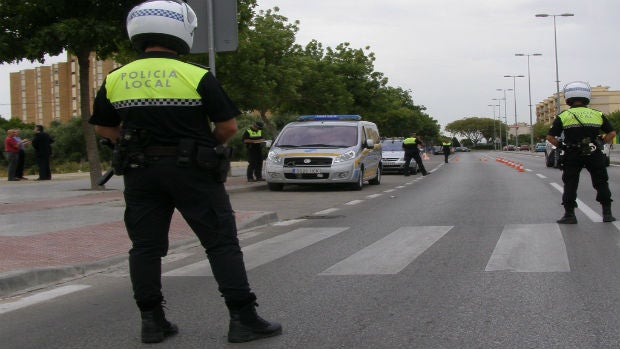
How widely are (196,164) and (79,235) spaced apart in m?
4.93

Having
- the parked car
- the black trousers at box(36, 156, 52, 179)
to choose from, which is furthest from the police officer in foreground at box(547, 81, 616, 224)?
the parked car

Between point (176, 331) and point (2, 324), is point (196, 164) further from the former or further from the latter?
point (2, 324)

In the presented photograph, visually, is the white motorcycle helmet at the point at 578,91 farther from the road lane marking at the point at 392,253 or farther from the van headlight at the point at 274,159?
the van headlight at the point at 274,159

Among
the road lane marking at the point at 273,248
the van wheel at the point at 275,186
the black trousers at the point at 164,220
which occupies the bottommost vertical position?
the road lane marking at the point at 273,248

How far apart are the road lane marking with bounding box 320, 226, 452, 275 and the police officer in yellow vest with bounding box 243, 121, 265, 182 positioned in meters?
10.4

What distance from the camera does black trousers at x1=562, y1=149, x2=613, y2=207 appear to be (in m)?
8.62

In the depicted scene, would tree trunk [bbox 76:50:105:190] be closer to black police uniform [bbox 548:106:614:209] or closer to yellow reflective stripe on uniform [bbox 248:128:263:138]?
yellow reflective stripe on uniform [bbox 248:128:263:138]

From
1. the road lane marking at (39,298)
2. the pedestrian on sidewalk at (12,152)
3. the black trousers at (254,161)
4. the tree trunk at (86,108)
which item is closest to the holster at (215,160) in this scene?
the road lane marking at (39,298)

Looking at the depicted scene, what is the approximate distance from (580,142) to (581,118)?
33 centimetres

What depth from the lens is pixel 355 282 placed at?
17.6 ft

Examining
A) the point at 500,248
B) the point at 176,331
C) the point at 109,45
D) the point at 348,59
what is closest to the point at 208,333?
the point at 176,331

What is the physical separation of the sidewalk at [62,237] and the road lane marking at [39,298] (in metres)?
0.24

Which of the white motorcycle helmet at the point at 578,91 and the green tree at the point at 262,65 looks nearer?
the white motorcycle helmet at the point at 578,91

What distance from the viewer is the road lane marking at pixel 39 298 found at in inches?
195
